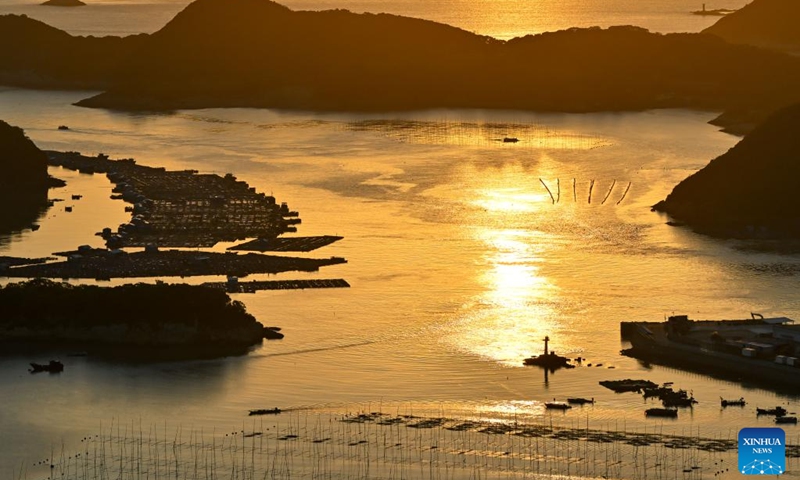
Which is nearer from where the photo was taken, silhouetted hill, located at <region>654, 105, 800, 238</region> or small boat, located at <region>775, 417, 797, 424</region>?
small boat, located at <region>775, 417, 797, 424</region>

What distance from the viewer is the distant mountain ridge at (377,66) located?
162375 millimetres

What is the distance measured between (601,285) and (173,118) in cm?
8508

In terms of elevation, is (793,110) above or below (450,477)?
above

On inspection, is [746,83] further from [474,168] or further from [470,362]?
[470,362]

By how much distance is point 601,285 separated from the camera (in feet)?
231

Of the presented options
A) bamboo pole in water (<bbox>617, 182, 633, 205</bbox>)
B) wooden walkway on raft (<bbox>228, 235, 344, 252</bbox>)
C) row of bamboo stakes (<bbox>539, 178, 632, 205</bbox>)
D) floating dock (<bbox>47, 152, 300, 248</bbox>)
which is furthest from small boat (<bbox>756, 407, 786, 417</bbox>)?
bamboo pole in water (<bbox>617, 182, 633, 205</bbox>)

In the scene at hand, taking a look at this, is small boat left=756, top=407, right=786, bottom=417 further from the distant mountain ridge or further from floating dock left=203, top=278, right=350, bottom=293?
the distant mountain ridge

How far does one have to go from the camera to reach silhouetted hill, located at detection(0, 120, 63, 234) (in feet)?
309

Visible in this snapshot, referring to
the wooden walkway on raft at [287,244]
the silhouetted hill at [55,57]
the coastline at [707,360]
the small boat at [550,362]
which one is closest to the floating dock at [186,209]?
the wooden walkway on raft at [287,244]

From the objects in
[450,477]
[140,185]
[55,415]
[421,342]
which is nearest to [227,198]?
[140,185]

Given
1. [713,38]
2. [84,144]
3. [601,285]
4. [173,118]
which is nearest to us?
[601,285]

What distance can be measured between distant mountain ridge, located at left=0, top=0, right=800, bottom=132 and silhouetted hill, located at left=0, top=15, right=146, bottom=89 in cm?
20

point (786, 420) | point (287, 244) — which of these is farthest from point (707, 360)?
point (287, 244)

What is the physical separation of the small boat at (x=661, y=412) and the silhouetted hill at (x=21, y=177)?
4757 centimetres
